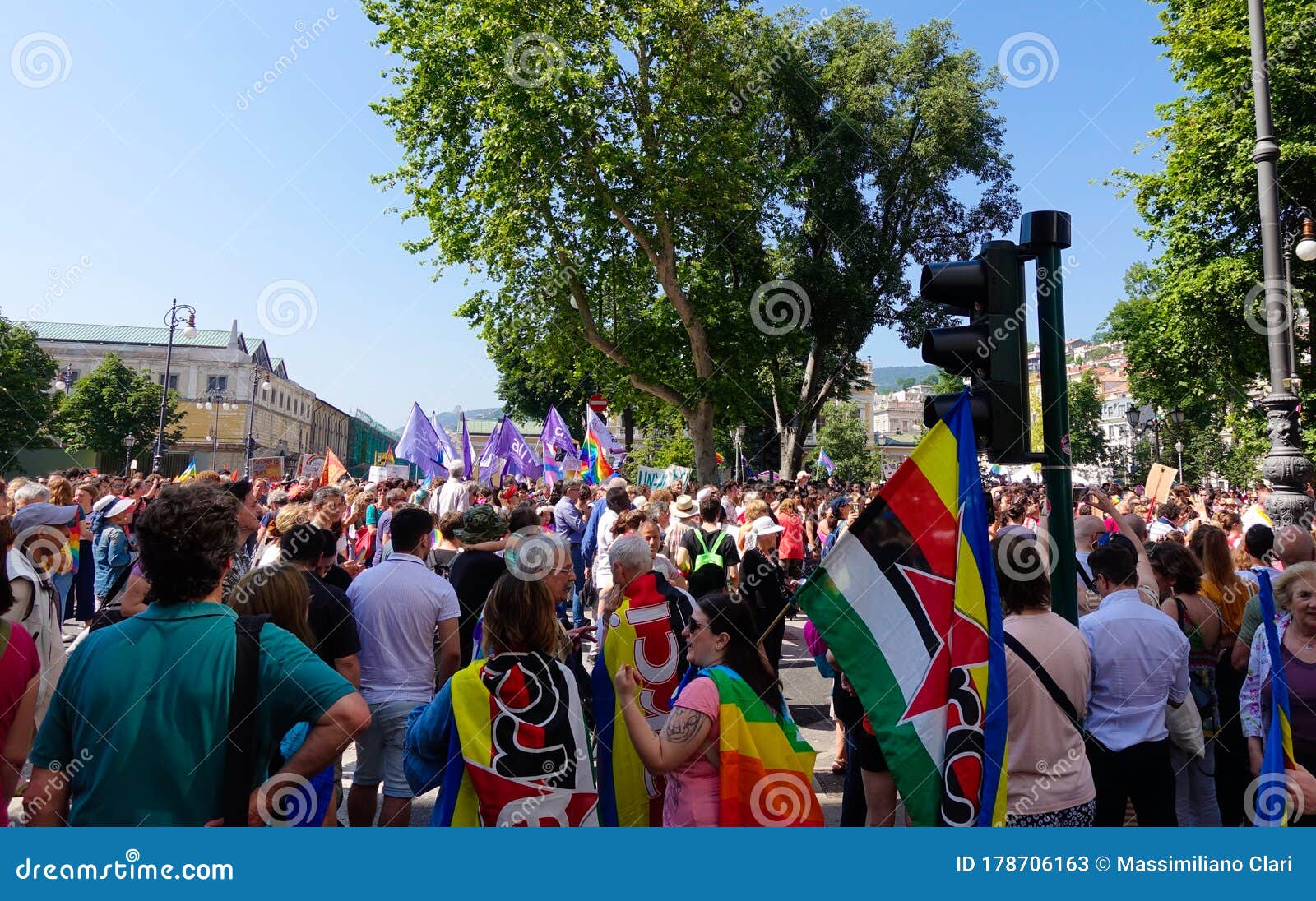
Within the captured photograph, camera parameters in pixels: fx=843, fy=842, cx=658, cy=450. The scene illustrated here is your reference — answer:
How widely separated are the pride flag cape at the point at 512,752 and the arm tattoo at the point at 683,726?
359 millimetres

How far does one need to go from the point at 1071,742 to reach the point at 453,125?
65.4 feet

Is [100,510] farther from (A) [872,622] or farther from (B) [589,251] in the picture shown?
(B) [589,251]

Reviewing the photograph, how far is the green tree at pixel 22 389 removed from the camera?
49906 millimetres

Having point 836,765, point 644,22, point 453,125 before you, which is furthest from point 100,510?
point 644,22

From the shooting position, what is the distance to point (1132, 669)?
11.5 ft

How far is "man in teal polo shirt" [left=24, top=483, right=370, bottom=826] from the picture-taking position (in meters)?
2.08

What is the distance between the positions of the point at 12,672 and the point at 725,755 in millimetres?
2265

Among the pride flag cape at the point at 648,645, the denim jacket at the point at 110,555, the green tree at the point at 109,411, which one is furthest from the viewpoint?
the green tree at the point at 109,411

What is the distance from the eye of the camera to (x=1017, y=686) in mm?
3145

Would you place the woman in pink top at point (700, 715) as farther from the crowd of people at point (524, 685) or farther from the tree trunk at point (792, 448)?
the tree trunk at point (792, 448)

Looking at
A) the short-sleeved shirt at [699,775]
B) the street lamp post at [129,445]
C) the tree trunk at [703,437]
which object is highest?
the street lamp post at [129,445]

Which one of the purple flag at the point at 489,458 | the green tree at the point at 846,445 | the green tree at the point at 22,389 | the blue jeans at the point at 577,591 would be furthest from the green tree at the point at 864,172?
the green tree at the point at 846,445
